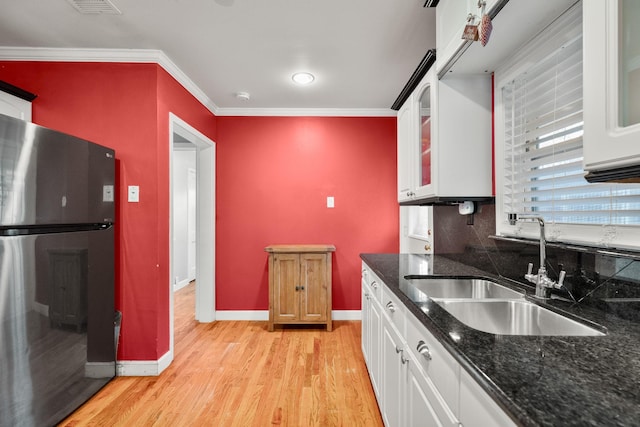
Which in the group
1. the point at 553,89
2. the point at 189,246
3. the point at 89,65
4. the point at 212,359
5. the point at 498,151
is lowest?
the point at 212,359

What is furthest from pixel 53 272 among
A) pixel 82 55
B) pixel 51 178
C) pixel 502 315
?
pixel 502 315

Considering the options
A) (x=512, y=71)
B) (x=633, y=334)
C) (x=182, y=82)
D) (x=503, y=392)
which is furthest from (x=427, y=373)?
(x=182, y=82)

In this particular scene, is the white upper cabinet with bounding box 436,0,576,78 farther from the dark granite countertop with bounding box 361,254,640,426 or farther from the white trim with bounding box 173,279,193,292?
the white trim with bounding box 173,279,193,292

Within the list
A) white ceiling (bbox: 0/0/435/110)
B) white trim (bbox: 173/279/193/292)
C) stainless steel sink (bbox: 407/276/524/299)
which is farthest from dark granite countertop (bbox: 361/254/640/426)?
white trim (bbox: 173/279/193/292)

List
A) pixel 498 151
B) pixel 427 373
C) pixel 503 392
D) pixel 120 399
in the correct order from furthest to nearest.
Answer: pixel 120 399 → pixel 498 151 → pixel 427 373 → pixel 503 392

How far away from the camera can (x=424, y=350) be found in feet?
3.36

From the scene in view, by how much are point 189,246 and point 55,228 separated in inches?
140

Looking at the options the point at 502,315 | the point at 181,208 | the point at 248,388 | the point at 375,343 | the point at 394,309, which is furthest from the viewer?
the point at 181,208

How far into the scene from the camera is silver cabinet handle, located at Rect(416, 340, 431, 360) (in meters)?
1.00

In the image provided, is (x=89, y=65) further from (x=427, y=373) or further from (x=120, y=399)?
(x=427, y=373)

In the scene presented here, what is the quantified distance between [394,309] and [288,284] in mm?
1832

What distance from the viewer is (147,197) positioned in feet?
7.54

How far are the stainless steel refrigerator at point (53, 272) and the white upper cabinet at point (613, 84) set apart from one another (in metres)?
2.38

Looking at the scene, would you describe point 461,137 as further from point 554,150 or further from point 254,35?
point 254,35
